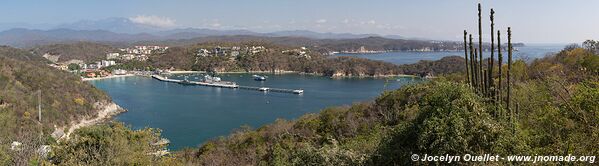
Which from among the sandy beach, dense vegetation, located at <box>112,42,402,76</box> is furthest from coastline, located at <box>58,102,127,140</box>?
dense vegetation, located at <box>112,42,402,76</box>

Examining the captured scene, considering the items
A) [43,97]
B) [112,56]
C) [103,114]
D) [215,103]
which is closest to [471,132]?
[43,97]

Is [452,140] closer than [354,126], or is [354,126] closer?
[452,140]

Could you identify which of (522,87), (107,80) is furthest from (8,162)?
(107,80)

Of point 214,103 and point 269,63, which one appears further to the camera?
point 269,63

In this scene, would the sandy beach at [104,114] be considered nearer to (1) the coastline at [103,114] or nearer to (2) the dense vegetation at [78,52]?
(1) the coastline at [103,114]

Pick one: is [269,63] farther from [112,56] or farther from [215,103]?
[215,103]

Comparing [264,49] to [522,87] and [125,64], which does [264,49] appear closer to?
[125,64]

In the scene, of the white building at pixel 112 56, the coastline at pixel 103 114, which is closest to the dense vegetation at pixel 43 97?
the coastline at pixel 103 114

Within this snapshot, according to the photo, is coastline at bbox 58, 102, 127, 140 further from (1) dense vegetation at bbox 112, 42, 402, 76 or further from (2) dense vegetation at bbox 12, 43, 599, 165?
(1) dense vegetation at bbox 112, 42, 402, 76
